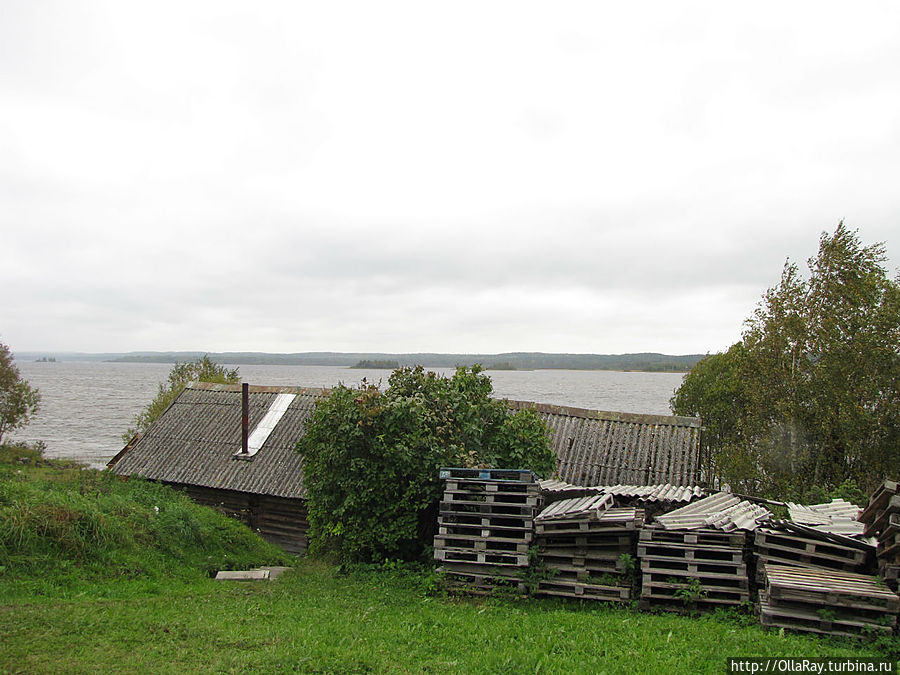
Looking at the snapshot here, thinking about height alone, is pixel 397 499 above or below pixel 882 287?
below

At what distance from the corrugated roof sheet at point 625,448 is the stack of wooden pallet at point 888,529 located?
8.48 m

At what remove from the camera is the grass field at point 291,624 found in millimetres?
6535

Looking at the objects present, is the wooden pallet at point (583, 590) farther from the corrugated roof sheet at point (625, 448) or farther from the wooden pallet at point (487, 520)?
the corrugated roof sheet at point (625, 448)

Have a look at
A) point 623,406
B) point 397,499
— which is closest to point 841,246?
point 397,499

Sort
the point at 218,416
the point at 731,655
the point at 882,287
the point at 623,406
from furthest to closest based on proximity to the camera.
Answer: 1. the point at 623,406
2. the point at 218,416
3. the point at 882,287
4. the point at 731,655

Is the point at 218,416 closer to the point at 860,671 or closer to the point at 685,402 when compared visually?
the point at 860,671

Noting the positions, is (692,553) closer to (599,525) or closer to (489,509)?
(599,525)

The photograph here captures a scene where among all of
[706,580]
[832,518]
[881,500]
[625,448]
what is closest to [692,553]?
[706,580]

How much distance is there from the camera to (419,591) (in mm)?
9953

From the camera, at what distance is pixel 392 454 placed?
1186cm

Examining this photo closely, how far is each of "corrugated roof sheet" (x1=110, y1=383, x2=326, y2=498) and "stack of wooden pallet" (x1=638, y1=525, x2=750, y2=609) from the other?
36.6 feet

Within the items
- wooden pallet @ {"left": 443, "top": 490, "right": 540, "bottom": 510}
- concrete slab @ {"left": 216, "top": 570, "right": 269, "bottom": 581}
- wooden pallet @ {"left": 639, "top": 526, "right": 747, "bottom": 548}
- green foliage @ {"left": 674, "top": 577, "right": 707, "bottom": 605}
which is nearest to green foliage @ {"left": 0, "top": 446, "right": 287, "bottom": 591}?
concrete slab @ {"left": 216, "top": 570, "right": 269, "bottom": 581}

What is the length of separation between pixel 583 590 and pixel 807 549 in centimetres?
324

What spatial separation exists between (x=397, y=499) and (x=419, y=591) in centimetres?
228
